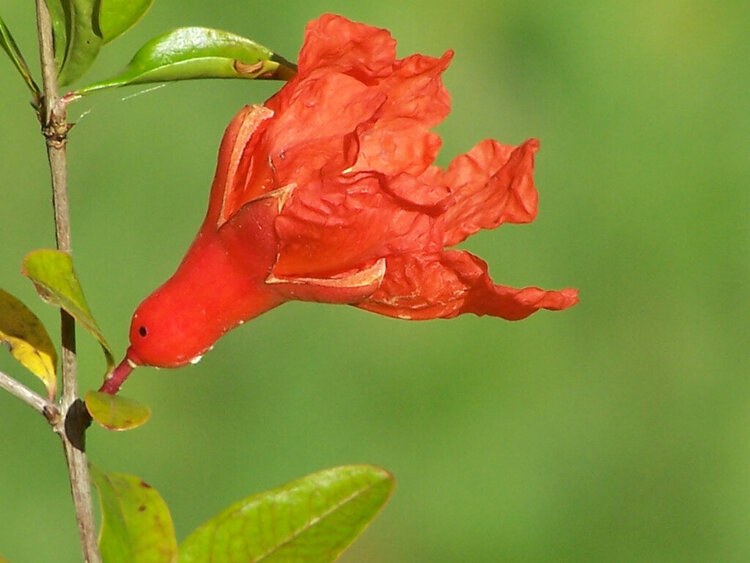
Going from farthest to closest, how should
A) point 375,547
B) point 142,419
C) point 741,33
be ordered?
point 741,33 < point 375,547 < point 142,419

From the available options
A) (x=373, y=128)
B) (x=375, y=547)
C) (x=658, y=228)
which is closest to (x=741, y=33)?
(x=658, y=228)

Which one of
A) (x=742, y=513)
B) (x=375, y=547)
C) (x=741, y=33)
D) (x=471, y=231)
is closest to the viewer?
(x=471, y=231)

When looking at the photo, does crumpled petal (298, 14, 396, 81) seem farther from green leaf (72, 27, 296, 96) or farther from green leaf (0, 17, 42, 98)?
green leaf (0, 17, 42, 98)

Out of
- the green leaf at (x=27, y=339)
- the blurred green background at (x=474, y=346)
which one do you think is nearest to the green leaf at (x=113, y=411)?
the green leaf at (x=27, y=339)

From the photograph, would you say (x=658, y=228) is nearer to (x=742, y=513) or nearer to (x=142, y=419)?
(x=742, y=513)

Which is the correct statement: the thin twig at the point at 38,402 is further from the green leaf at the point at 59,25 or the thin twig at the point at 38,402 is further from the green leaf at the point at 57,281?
the green leaf at the point at 59,25

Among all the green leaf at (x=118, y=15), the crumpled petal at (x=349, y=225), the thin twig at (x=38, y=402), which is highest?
the green leaf at (x=118, y=15)
